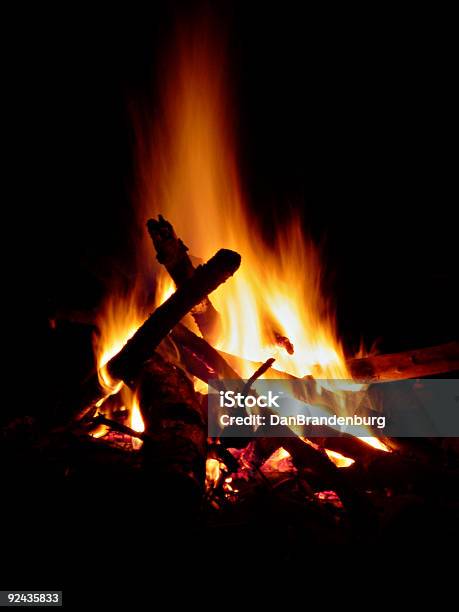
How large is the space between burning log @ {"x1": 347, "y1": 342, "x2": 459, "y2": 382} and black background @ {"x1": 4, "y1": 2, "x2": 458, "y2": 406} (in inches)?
65.9

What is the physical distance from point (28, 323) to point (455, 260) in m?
5.39

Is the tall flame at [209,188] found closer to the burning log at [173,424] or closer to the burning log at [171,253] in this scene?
the burning log at [171,253]

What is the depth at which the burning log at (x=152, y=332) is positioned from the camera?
8.35 feet

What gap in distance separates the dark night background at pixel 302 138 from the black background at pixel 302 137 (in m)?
0.02

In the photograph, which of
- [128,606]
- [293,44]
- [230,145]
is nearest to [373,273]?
[230,145]

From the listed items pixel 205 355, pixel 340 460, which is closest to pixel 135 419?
pixel 205 355

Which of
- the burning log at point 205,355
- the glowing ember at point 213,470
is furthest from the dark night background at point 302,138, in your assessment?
the glowing ember at point 213,470

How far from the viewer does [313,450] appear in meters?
2.43

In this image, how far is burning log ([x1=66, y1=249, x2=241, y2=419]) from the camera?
8.35 feet

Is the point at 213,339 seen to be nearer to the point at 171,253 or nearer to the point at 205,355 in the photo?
the point at 205,355

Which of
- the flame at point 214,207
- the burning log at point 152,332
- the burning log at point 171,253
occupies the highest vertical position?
the flame at point 214,207

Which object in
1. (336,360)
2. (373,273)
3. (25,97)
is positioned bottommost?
(336,360)

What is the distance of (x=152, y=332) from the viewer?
2.58 meters

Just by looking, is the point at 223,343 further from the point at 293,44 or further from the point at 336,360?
the point at 293,44
